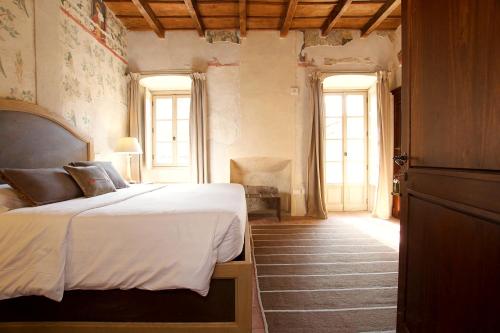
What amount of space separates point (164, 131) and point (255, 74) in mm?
2075

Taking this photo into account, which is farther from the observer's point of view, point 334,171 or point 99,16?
point 334,171

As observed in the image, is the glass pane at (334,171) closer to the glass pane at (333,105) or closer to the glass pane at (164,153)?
the glass pane at (333,105)

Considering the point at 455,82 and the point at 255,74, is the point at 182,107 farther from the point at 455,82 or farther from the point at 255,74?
the point at 455,82

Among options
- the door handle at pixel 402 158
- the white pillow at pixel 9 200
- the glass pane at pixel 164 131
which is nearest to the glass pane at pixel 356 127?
the glass pane at pixel 164 131

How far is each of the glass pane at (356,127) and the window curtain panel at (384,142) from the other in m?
0.63

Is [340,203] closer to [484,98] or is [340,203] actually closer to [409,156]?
[409,156]

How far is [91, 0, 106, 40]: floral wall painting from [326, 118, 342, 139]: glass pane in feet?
13.0

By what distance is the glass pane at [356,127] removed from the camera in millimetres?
5012

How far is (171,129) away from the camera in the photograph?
5047mm

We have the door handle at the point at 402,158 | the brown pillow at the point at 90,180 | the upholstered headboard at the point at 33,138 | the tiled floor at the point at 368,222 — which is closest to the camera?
the door handle at the point at 402,158

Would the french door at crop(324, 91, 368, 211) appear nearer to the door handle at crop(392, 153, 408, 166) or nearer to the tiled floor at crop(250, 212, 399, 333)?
the tiled floor at crop(250, 212, 399, 333)

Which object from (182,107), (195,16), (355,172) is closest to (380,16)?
(355,172)

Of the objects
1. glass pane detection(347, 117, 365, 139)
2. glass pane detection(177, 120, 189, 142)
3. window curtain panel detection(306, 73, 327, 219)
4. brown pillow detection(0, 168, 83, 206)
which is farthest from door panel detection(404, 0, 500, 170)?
glass pane detection(177, 120, 189, 142)

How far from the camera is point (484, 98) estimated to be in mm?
744
